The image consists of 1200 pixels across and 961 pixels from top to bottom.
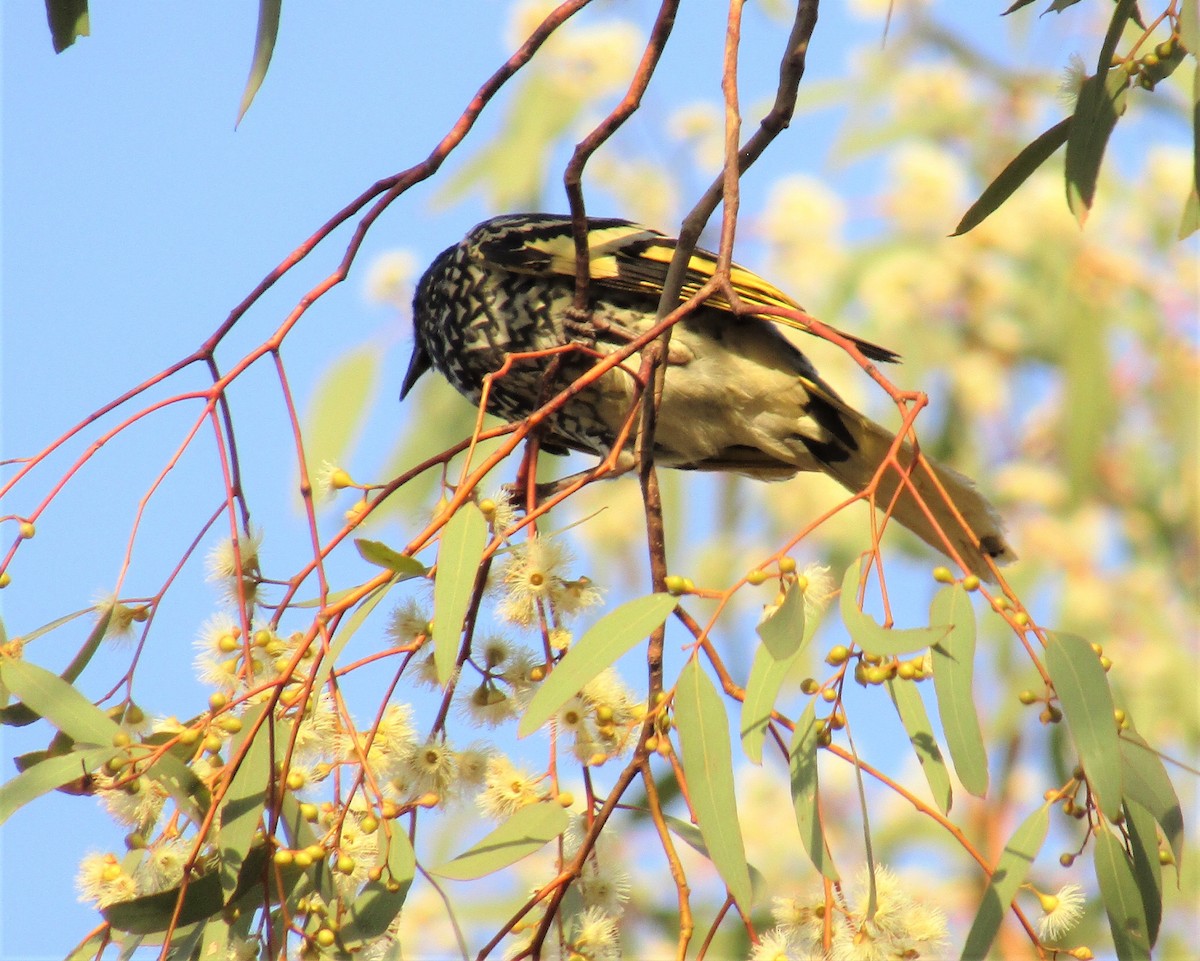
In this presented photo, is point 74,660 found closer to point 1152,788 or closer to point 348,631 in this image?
point 348,631

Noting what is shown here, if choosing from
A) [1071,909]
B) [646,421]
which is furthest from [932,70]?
[1071,909]

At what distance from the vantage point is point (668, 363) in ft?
9.61

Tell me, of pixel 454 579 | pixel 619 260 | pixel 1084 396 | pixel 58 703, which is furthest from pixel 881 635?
pixel 1084 396

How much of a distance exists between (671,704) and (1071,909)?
0.53 metres

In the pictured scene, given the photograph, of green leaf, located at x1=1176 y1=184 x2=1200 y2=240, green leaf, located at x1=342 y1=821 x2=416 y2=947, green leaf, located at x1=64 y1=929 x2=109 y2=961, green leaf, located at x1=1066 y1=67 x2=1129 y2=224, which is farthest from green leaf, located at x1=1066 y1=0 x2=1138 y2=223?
green leaf, located at x1=64 y1=929 x2=109 y2=961

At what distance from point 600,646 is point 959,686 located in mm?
399

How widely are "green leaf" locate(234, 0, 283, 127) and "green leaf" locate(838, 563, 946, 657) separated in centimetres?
111

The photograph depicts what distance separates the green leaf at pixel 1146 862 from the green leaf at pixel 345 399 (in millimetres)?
2936

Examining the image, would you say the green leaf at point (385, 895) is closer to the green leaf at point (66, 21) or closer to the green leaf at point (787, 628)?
the green leaf at point (787, 628)

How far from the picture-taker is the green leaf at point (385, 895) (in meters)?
1.61

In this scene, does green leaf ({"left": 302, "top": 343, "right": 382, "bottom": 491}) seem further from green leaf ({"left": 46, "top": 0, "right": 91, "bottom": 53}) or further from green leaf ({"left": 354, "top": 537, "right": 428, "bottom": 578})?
green leaf ({"left": 354, "top": 537, "right": 428, "bottom": 578})

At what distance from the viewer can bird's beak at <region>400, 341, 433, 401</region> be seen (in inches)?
137

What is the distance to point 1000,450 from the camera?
5.50m

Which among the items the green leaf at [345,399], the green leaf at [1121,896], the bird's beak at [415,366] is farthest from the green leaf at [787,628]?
the green leaf at [345,399]
